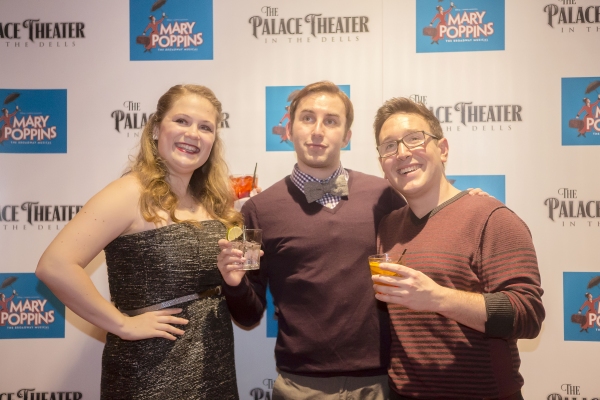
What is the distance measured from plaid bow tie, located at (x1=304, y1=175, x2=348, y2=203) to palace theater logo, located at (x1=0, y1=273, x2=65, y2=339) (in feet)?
6.25

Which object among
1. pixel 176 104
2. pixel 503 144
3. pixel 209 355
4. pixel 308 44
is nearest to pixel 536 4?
pixel 503 144

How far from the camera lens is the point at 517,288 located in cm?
182

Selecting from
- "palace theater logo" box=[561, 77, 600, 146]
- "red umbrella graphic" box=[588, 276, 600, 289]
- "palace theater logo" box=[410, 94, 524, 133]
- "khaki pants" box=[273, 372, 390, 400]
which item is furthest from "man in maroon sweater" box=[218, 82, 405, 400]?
"red umbrella graphic" box=[588, 276, 600, 289]

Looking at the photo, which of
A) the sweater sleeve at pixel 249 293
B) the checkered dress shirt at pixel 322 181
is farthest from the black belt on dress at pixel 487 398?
the checkered dress shirt at pixel 322 181

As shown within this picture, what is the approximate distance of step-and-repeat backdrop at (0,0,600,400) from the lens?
3.04m

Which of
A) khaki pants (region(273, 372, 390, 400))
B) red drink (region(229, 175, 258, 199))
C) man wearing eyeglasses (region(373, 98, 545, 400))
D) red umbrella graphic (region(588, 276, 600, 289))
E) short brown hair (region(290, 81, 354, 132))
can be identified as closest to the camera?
man wearing eyeglasses (region(373, 98, 545, 400))

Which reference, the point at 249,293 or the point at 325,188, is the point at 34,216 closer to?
the point at 249,293

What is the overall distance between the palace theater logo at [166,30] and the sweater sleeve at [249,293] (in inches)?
48.9

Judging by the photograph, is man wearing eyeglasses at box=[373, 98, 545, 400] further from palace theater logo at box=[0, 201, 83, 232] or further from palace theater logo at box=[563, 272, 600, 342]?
palace theater logo at box=[0, 201, 83, 232]

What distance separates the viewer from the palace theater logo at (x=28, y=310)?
3207 mm

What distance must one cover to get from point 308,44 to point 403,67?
622 mm

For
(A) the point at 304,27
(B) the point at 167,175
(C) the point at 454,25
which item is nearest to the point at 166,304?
(B) the point at 167,175

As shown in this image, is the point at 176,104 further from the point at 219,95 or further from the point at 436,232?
the point at 436,232

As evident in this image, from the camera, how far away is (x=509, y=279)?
6.07ft
